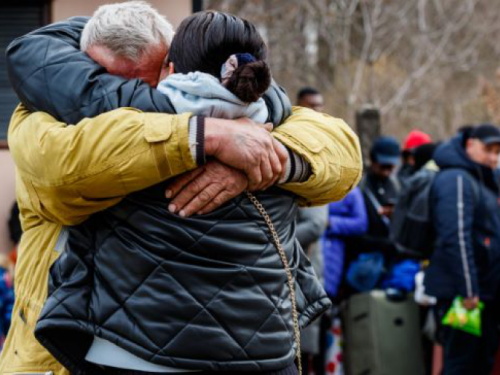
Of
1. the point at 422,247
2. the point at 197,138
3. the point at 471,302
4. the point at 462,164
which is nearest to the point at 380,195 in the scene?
the point at 422,247

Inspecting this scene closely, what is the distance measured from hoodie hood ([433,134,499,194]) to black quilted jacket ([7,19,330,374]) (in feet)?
15.1

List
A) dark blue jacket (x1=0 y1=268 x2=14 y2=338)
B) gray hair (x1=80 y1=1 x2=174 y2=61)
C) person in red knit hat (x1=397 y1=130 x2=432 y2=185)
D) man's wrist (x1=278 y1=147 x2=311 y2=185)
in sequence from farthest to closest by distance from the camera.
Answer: person in red knit hat (x1=397 y1=130 x2=432 y2=185), dark blue jacket (x1=0 y1=268 x2=14 y2=338), gray hair (x1=80 y1=1 x2=174 y2=61), man's wrist (x1=278 y1=147 x2=311 y2=185)

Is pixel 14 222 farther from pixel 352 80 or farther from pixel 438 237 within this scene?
pixel 352 80

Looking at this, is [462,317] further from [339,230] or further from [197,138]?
[197,138]

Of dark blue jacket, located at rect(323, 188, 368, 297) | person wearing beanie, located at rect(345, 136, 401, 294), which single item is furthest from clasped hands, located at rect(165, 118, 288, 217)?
person wearing beanie, located at rect(345, 136, 401, 294)

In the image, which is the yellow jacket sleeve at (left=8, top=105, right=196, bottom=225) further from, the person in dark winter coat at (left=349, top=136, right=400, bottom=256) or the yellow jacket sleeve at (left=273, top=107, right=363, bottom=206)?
the person in dark winter coat at (left=349, top=136, right=400, bottom=256)

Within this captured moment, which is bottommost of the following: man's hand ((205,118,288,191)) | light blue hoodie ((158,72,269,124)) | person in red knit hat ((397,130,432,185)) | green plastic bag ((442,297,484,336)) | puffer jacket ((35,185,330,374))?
person in red knit hat ((397,130,432,185))

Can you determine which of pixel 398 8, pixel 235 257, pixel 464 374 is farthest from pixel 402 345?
pixel 398 8

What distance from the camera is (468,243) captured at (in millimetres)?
7090

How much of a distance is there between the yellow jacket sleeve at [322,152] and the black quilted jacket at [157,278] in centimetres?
14

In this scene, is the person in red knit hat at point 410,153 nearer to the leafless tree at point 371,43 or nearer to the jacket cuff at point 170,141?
the leafless tree at point 371,43

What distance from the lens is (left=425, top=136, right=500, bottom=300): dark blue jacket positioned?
709cm

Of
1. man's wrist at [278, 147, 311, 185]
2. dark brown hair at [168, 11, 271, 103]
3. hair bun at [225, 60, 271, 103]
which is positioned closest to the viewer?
hair bun at [225, 60, 271, 103]

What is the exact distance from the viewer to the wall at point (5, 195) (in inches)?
280
